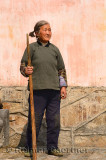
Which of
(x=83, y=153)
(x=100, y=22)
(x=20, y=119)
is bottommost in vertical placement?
(x=83, y=153)

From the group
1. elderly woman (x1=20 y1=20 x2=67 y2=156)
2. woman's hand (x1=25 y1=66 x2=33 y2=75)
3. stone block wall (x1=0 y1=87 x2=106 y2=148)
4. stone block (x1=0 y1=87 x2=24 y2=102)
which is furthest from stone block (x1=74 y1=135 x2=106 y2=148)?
woman's hand (x1=25 y1=66 x2=33 y2=75)

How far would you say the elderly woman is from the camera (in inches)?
167

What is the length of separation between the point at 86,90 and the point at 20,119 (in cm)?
112

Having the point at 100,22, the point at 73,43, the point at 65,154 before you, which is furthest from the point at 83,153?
the point at 100,22

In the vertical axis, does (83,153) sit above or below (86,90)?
below

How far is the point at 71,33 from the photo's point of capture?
16.7 feet

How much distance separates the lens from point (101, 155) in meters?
4.57

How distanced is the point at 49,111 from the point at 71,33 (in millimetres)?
1378

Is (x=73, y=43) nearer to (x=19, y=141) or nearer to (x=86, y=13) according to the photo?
(x=86, y=13)

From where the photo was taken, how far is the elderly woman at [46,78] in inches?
167

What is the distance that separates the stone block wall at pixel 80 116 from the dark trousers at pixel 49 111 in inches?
26.4

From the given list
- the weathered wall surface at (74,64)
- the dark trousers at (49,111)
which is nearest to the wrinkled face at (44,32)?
the dark trousers at (49,111)

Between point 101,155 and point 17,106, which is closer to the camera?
point 101,155

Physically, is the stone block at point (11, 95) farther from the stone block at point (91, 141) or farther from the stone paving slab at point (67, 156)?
the stone block at point (91, 141)
